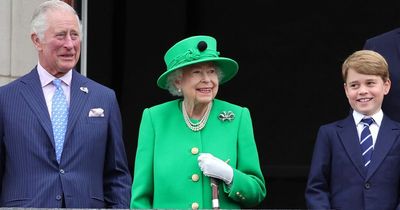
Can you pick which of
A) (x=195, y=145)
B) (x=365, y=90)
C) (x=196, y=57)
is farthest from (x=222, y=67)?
(x=365, y=90)

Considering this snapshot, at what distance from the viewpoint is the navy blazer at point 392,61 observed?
6391mm

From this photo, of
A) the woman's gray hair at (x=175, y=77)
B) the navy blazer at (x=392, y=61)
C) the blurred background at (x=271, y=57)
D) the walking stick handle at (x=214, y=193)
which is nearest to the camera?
the walking stick handle at (x=214, y=193)

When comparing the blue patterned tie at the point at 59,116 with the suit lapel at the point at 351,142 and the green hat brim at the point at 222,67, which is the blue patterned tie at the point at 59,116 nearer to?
the green hat brim at the point at 222,67

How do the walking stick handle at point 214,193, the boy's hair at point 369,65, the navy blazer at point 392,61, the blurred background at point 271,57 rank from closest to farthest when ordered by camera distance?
the walking stick handle at point 214,193, the boy's hair at point 369,65, the navy blazer at point 392,61, the blurred background at point 271,57

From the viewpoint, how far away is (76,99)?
19.4 ft

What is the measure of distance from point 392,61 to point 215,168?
128cm

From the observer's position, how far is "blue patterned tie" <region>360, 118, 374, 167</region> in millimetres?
6043

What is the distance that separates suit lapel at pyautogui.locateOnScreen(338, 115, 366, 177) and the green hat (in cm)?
63

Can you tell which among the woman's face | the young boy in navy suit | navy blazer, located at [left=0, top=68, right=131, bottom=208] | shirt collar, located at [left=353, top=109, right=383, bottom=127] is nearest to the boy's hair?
the young boy in navy suit

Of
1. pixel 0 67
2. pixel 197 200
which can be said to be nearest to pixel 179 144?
pixel 197 200

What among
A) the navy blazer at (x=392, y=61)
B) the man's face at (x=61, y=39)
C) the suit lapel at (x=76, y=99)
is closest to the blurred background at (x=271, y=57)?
the navy blazer at (x=392, y=61)

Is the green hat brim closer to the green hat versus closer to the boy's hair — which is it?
the green hat

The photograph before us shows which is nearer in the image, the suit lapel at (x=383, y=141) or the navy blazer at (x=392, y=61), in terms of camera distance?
the suit lapel at (x=383, y=141)

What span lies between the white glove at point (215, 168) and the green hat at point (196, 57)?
1.43 feet
